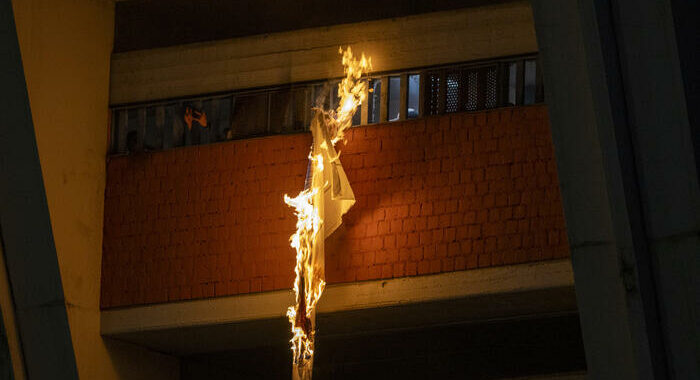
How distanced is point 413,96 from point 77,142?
12.5 feet

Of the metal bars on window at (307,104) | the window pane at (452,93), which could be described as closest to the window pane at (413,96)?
the metal bars on window at (307,104)

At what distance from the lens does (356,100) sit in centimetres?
1345

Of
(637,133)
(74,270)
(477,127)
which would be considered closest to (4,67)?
(74,270)

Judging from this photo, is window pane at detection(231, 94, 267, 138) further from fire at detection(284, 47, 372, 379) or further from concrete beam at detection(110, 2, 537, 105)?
fire at detection(284, 47, 372, 379)

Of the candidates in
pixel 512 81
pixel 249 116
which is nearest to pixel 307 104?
pixel 249 116

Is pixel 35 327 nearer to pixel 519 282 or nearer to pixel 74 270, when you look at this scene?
pixel 74 270

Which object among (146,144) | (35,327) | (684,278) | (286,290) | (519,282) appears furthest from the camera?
(146,144)

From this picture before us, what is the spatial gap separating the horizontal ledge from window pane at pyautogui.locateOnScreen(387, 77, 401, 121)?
1.85 metres

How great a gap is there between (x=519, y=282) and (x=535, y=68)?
91.2 inches

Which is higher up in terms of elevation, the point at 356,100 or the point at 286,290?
the point at 356,100

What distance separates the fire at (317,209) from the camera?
12.6 m

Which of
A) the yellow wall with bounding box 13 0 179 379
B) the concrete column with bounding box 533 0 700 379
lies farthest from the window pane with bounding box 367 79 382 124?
the concrete column with bounding box 533 0 700 379

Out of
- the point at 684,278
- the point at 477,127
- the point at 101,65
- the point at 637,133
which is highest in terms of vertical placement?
the point at 101,65

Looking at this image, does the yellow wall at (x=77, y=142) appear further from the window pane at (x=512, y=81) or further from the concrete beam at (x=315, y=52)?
the window pane at (x=512, y=81)
